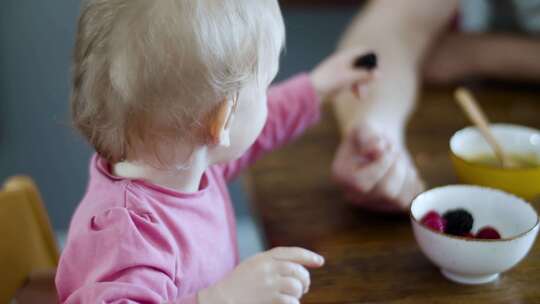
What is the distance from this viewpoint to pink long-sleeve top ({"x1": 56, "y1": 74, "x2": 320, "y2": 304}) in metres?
0.61

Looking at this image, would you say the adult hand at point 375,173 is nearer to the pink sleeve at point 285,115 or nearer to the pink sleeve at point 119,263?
the pink sleeve at point 285,115

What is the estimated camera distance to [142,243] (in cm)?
63

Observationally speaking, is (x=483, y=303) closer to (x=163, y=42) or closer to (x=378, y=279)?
(x=378, y=279)

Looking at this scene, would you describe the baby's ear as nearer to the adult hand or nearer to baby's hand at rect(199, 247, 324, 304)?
baby's hand at rect(199, 247, 324, 304)

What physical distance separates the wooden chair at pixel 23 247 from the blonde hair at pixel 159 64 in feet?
0.90

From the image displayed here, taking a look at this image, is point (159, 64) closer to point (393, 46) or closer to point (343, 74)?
point (343, 74)

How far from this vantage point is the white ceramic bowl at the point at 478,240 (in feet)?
2.19

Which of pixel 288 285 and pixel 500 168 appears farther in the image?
pixel 500 168

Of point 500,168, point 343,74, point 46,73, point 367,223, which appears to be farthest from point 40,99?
point 500,168

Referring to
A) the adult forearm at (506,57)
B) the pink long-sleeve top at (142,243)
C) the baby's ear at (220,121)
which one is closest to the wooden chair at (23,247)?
the pink long-sleeve top at (142,243)

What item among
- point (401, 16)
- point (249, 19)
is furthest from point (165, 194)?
point (401, 16)

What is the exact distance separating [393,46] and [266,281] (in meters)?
0.74

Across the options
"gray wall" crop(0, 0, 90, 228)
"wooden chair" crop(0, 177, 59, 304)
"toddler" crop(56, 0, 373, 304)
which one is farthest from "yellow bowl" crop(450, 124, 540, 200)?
"gray wall" crop(0, 0, 90, 228)

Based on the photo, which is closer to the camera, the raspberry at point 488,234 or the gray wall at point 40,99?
the raspberry at point 488,234
